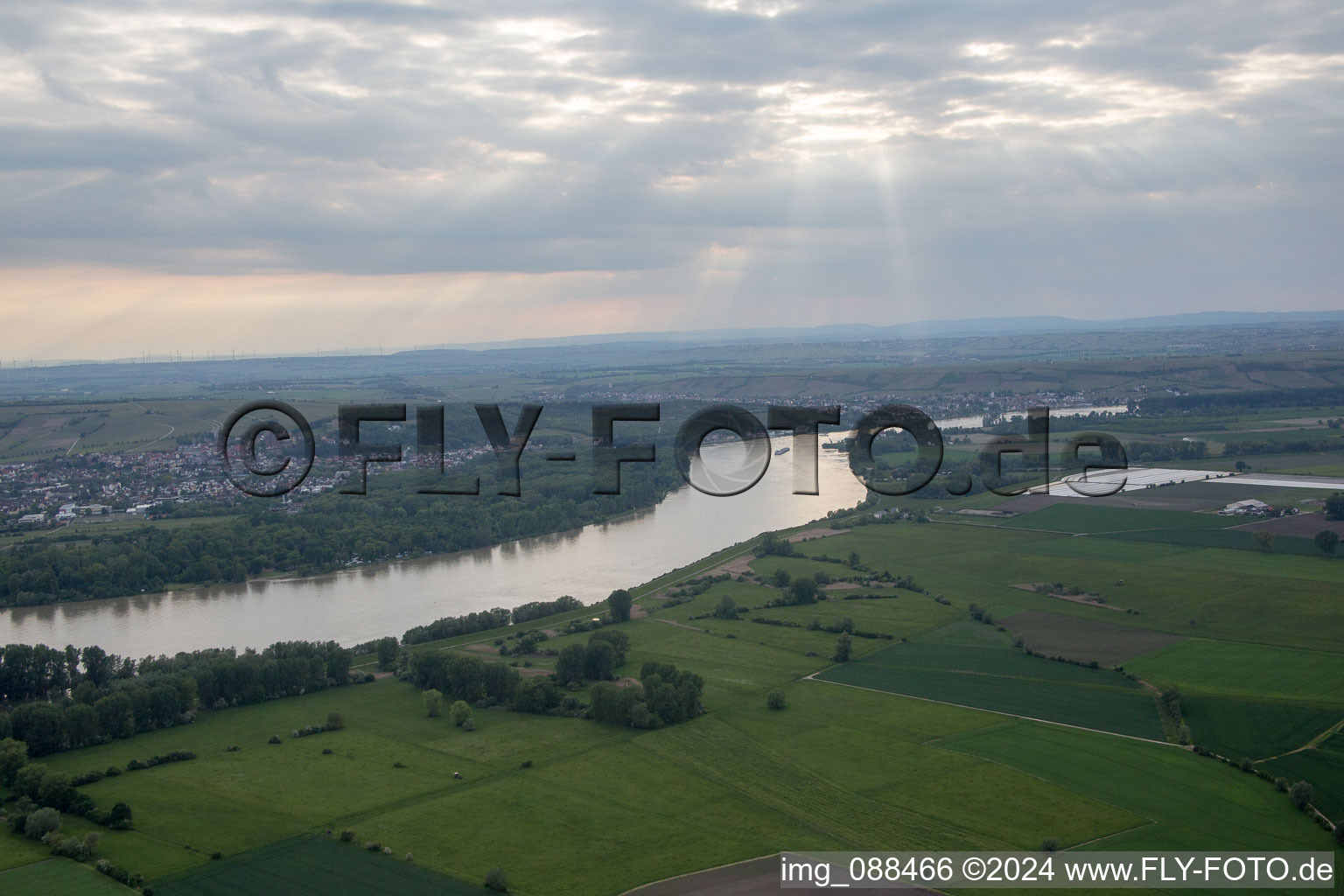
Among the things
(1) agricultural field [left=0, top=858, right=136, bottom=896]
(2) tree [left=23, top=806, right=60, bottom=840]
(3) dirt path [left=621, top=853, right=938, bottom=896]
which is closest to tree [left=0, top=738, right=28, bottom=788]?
(2) tree [left=23, top=806, right=60, bottom=840]

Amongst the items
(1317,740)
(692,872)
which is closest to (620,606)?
(692,872)

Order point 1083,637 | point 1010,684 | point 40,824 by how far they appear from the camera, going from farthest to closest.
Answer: point 1083,637 < point 1010,684 < point 40,824

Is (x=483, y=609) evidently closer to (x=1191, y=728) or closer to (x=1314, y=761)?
(x=1191, y=728)

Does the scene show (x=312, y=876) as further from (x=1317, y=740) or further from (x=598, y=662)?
(x=1317, y=740)

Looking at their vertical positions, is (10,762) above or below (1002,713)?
above

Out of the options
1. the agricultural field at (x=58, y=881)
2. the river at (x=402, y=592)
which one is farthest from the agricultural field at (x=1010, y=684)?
the agricultural field at (x=58, y=881)

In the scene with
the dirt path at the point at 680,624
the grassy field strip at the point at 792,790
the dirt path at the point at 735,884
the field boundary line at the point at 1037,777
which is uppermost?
the dirt path at the point at 680,624

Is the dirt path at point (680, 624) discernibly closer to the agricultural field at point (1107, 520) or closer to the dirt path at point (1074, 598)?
the dirt path at point (1074, 598)
